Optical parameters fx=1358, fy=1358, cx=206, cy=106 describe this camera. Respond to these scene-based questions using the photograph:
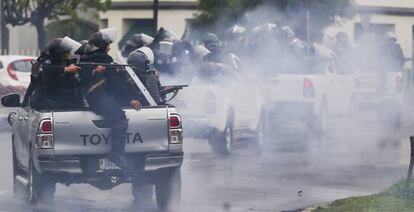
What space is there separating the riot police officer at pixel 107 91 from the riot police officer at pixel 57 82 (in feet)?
0.57

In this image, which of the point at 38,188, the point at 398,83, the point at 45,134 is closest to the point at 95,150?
the point at 45,134

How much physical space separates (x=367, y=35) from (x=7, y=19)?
1856 cm

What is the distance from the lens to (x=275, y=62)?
24.8 m

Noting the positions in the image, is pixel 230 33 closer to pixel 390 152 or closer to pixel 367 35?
pixel 390 152

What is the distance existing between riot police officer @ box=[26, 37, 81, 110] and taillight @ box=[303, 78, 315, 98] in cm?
1189

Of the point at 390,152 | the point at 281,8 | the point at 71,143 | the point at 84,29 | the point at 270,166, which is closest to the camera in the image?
the point at 71,143

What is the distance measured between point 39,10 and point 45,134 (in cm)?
3409

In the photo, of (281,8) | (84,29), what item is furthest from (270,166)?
(84,29)

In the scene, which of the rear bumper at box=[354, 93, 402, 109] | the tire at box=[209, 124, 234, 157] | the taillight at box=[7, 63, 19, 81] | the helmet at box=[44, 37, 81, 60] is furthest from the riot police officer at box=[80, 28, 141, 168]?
the rear bumper at box=[354, 93, 402, 109]

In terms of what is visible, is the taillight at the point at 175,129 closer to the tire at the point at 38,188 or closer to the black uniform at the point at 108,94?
the black uniform at the point at 108,94

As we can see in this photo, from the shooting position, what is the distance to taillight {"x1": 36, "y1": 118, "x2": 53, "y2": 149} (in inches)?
517

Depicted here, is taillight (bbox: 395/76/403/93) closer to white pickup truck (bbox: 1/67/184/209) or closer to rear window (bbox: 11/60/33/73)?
rear window (bbox: 11/60/33/73)

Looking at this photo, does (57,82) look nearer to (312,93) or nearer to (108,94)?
(108,94)

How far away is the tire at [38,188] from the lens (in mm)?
13578
